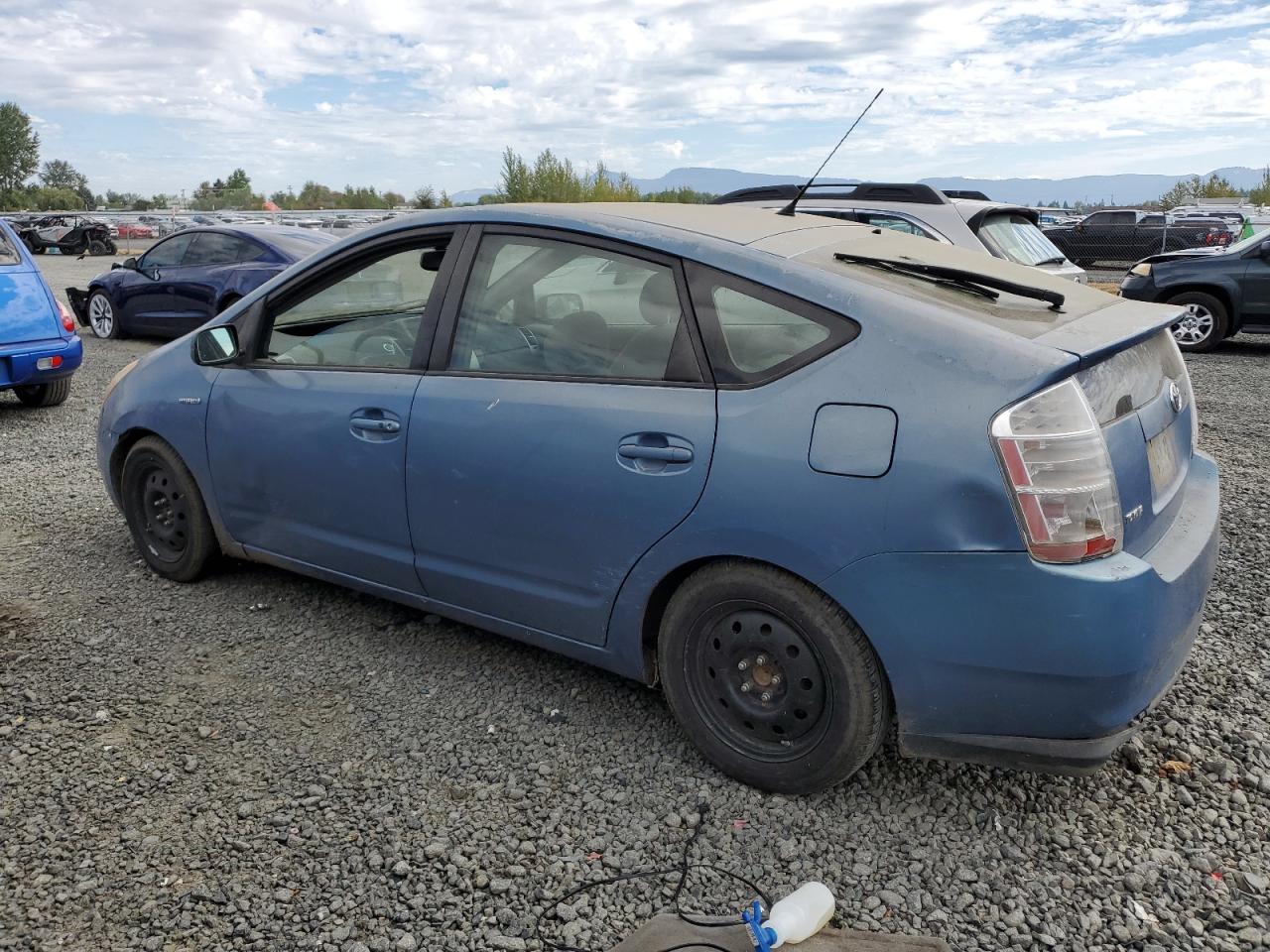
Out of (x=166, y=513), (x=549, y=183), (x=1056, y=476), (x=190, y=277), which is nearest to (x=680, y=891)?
(x=1056, y=476)

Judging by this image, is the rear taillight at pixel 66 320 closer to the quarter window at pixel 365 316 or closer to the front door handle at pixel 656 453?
the quarter window at pixel 365 316

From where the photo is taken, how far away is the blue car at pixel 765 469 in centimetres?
244

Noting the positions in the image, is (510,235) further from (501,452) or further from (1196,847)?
(1196,847)

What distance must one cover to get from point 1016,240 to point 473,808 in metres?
7.70

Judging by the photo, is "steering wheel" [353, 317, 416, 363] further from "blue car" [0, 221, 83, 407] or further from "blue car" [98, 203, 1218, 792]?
"blue car" [0, 221, 83, 407]

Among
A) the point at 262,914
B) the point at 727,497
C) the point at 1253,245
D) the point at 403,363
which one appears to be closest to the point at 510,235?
the point at 403,363

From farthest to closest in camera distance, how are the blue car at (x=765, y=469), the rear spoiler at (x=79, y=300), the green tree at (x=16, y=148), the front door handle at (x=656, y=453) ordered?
the green tree at (x=16, y=148) < the rear spoiler at (x=79, y=300) < the front door handle at (x=656, y=453) < the blue car at (x=765, y=469)

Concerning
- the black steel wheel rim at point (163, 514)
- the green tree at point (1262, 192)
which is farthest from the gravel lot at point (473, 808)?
the green tree at point (1262, 192)

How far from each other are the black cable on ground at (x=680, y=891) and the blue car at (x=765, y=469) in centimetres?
35

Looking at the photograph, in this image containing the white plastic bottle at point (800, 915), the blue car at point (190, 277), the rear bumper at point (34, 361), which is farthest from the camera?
the blue car at point (190, 277)

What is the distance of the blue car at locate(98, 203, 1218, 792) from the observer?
244cm

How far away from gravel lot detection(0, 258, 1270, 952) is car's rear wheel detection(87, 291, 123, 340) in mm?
9894

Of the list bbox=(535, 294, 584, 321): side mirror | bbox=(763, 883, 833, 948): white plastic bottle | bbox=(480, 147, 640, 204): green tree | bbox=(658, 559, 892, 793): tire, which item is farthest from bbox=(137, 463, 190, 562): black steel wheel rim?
bbox=(480, 147, 640, 204): green tree

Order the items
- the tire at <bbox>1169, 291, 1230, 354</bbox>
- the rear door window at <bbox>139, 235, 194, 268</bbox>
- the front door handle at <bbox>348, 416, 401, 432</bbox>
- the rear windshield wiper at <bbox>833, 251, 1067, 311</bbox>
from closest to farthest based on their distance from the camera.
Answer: the rear windshield wiper at <bbox>833, 251, 1067, 311</bbox>, the front door handle at <bbox>348, 416, 401, 432</bbox>, the tire at <bbox>1169, 291, 1230, 354</bbox>, the rear door window at <bbox>139, 235, 194, 268</bbox>
